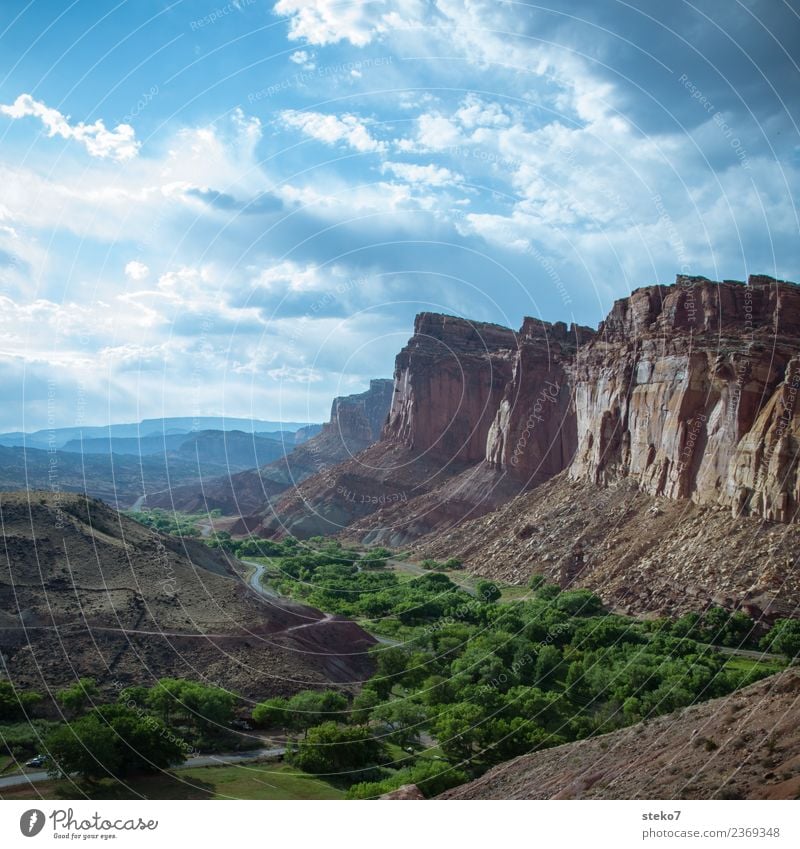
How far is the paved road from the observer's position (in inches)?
989

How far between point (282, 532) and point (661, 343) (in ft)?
223

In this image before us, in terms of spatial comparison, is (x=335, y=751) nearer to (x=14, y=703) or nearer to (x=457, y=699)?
(x=457, y=699)

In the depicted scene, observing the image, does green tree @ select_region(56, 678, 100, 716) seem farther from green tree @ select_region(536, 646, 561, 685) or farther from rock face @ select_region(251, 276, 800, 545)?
rock face @ select_region(251, 276, 800, 545)

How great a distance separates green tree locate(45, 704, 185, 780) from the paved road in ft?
3.20

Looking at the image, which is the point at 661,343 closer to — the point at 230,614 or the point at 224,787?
the point at 230,614

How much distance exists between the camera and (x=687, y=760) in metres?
18.5

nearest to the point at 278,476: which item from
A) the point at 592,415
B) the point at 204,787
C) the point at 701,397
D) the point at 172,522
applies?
the point at 172,522

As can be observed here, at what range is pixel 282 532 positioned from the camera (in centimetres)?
11562

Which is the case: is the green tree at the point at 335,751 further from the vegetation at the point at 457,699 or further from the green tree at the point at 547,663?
the green tree at the point at 547,663

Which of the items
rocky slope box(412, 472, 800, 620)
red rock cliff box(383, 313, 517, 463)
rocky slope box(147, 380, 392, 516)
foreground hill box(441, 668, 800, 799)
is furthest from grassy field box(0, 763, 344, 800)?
rocky slope box(147, 380, 392, 516)
